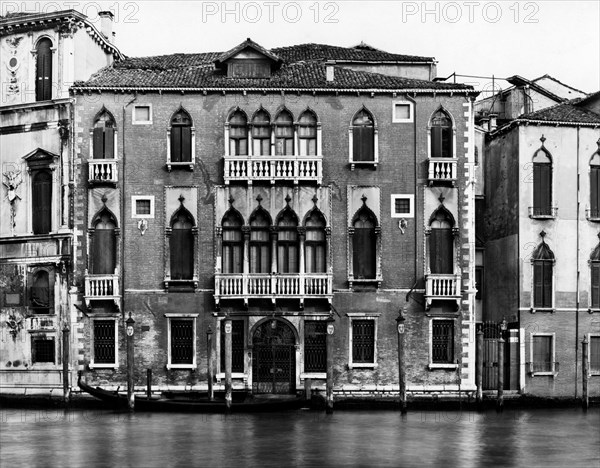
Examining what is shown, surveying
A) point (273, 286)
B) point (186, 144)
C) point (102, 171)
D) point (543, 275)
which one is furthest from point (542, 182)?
point (102, 171)

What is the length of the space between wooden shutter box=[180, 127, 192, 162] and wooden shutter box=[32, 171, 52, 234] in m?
3.97

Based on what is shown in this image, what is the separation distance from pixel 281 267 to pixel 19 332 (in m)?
7.78

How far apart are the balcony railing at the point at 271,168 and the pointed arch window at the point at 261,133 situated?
16.6 inches

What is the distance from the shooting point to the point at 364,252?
38875mm

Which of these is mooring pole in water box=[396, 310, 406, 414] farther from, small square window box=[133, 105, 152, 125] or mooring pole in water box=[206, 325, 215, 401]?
small square window box=[133, 105, 152, 125]

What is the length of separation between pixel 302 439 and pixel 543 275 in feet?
41.5

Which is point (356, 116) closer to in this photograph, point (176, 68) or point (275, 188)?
point (275, 188)

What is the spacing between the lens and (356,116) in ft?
128

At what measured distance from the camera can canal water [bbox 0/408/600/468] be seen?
2742 centimetres

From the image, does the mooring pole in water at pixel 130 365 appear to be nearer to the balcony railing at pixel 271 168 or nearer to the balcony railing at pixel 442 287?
the balcony railing at pixel 271 168

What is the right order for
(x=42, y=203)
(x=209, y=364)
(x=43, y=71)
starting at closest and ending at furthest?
(x=209, y=364)
(x=42, y=203)
(x=43, y=71)

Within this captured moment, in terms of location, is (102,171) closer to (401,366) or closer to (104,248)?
(104,248)

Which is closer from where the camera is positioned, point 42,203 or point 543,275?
point 42,203

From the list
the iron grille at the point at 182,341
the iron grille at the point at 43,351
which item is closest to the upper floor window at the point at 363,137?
the iron grille at the point at 182,341
